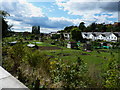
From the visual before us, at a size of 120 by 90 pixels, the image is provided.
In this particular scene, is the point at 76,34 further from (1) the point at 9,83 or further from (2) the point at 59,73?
(1) the point at 9,83

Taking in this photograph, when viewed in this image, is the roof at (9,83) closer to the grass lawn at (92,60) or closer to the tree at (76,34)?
the grass lawn at (92,60)

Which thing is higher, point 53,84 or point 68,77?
point 68,77

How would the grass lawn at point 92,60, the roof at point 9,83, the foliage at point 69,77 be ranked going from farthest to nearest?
1. the grass lawn at point 92,60
2. the foliage at point 69,77
3. the roof at point 9,83

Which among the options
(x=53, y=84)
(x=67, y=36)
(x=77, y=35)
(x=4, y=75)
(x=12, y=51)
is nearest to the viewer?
(x=4, y=75)

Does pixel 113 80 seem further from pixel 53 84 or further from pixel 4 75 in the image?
pixel 4 75

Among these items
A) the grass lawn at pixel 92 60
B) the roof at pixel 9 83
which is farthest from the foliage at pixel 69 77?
the roof at pixel 9 83

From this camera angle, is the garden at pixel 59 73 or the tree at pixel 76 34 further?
the tree at pixel 76 34

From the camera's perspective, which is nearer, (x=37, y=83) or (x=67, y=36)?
(x=37, y=83)

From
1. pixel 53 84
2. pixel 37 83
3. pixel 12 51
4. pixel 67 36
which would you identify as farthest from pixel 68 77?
pixel 67 36

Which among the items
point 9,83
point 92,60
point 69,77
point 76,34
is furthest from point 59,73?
point 76,34

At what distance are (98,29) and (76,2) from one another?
3954 cm

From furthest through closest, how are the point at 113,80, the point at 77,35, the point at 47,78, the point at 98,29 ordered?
the point at 98,29 → the point at 77,35 → the point at 47,78 → the point at 113,80

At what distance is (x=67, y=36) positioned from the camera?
108 feet

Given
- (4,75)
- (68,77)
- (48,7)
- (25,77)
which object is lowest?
(25,77)
